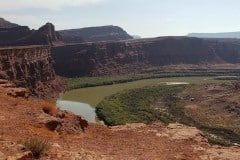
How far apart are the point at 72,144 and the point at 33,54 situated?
46135 mm

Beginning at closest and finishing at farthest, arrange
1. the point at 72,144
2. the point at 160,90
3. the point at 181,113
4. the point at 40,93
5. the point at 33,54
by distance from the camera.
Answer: the point at 72,144 → the point at 181,113 → the point at 40,93 → the point at 33,54 → the point at 160,90

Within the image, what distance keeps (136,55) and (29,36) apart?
1037 inches

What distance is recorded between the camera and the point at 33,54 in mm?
59219

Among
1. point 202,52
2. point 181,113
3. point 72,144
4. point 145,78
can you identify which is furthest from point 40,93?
point 202,52

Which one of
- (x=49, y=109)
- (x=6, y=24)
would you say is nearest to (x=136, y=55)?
(x=6, y=24)

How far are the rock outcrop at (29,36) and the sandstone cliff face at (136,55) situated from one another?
262 inches

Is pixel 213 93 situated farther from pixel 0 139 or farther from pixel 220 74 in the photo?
pixel 0 139

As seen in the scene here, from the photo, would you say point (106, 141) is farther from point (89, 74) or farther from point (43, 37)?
point (43, 37)

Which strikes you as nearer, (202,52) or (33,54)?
(33,54)

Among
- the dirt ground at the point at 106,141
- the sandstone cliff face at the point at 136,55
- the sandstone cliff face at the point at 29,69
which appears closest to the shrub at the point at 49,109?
the dirt ground at the point at 106,141

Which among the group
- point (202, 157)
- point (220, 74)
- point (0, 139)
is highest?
point (0, 139)

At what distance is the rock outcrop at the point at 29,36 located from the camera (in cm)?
9488

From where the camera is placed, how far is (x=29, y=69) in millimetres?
55031

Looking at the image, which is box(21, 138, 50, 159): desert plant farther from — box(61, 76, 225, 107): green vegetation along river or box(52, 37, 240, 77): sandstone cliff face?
box(52, 37, 240, 77): sandstone cliff face
